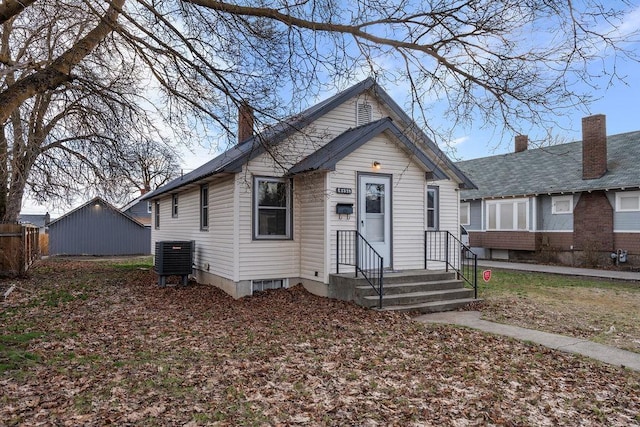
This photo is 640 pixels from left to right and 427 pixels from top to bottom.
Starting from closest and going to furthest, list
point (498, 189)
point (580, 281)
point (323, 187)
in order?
point (323, 187), point (580, 281), point (498, 189)

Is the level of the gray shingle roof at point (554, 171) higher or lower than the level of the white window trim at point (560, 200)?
higher

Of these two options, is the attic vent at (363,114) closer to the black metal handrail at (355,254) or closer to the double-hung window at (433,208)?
the double-hung window at (433,208)

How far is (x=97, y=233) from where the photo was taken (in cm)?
2686

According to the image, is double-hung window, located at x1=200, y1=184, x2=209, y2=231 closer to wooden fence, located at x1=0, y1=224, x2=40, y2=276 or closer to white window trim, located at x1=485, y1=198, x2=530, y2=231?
wooden fence, located at x1=0, y1=224, x2=40, y2=276

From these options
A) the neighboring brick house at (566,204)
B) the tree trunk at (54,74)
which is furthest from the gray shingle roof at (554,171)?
the tree trunk at (54,74)

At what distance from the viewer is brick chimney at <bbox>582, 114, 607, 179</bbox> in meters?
18.2

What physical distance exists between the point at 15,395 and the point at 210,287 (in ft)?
23.4

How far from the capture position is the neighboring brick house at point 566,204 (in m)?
17.1

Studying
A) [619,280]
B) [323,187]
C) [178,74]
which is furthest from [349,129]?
[619,280]

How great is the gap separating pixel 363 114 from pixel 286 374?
8.27 m

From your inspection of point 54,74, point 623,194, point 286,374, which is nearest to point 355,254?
point 286,374

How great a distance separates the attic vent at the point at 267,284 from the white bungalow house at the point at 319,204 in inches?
1.0

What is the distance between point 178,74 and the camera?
6.66 metres

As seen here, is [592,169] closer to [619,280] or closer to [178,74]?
[619,280]
